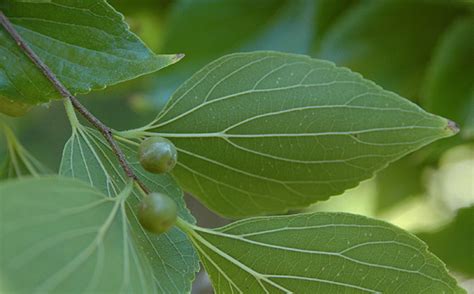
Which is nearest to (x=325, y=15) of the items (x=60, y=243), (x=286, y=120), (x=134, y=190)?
(x=286, y=120)

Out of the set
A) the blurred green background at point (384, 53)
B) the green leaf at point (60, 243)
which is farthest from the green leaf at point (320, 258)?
the blurred green background at point (384, 53)

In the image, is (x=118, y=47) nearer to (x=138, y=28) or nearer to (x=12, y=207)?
(x=12, y=207)

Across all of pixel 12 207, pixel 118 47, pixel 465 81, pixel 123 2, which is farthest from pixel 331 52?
pixel 12 207

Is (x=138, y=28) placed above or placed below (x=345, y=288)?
above

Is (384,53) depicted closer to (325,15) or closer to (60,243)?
(325,15)

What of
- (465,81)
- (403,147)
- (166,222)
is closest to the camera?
(166,222)

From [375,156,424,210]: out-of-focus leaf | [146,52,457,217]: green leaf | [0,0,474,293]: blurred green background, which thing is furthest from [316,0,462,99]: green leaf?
[146,52,457,217]: green leaf
